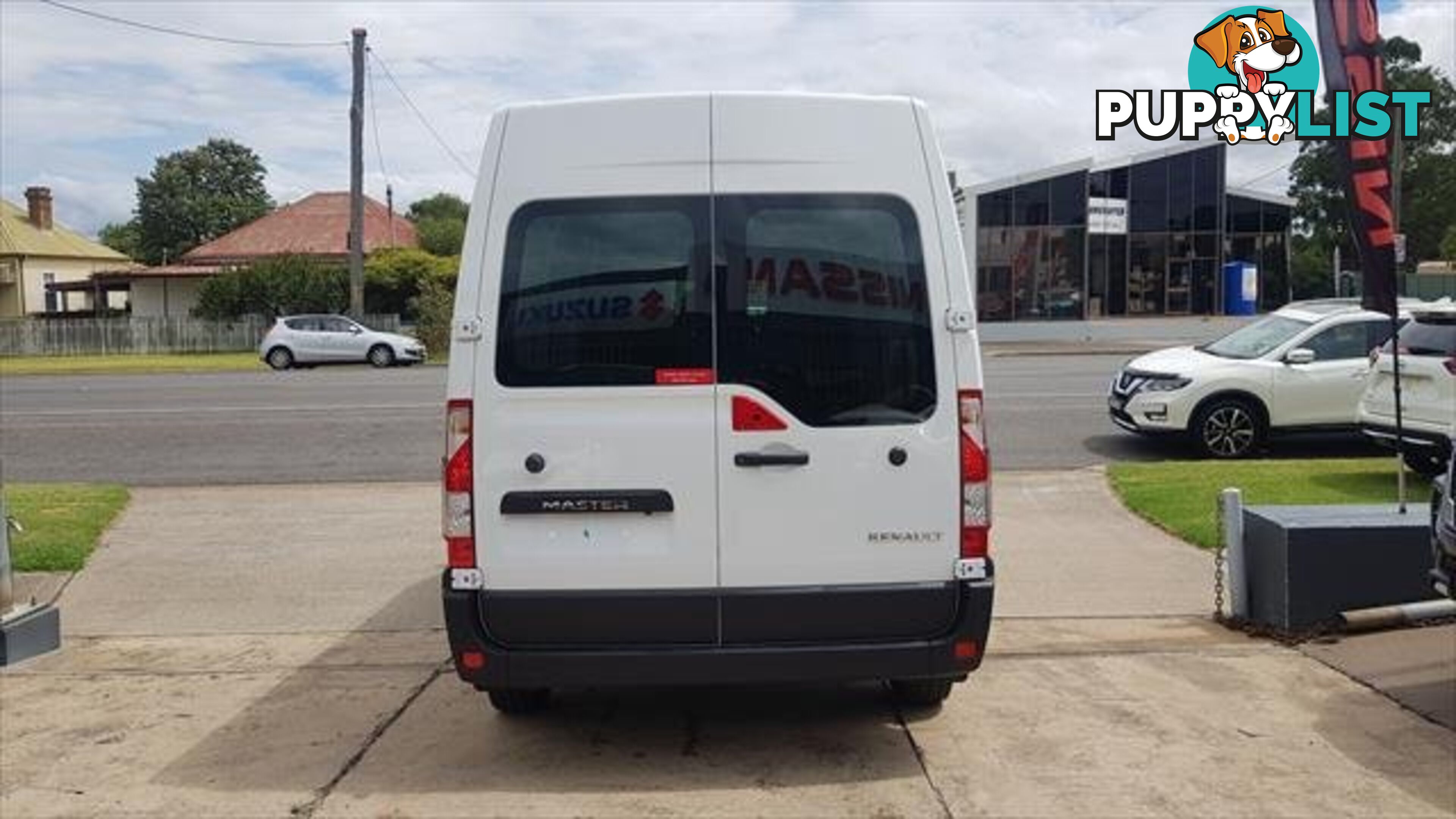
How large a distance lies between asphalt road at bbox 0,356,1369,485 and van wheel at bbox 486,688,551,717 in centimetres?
703

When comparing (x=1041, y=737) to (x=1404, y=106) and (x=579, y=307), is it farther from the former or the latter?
(x=1404, y=106)

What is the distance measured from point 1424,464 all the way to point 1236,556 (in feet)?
18.6

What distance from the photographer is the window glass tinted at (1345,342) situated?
44.9 feet

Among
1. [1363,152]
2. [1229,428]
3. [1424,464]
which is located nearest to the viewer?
[1363,152]

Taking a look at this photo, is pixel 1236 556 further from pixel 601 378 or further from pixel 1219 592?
pixel 601 378

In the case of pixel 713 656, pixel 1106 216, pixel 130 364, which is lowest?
pixel 713 656

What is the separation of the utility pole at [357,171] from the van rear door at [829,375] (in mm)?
32174

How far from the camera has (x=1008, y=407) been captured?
17.7 m

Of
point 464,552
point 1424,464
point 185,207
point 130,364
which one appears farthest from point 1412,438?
point 185,207

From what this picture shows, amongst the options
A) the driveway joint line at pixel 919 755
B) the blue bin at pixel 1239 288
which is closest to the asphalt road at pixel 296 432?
the driveway joint line at pixel 919 755

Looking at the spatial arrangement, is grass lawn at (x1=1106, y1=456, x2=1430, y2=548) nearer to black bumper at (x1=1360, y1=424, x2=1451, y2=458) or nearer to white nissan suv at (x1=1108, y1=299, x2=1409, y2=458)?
black bumper at (x1=1360, y1=424, x2=1451, y2=458)

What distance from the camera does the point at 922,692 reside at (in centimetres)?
577

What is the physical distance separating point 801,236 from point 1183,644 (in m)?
3.34

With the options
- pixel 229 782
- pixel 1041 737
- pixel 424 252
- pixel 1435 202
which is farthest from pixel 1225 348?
pixel 1435 202
